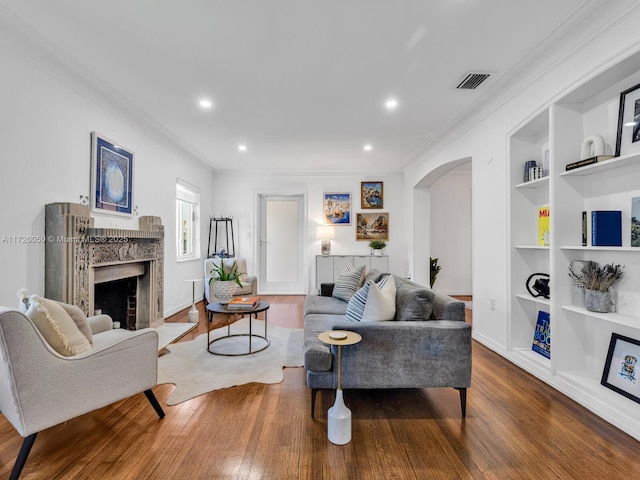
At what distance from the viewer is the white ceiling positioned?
2.15m

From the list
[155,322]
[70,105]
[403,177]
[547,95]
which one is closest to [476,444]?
[547,95]

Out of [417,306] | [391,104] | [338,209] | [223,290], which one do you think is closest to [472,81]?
[391,104]

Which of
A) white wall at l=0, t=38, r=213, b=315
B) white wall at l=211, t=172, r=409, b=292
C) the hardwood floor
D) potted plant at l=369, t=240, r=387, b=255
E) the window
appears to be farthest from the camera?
white wall at l=211, t=172, r=409, b=292

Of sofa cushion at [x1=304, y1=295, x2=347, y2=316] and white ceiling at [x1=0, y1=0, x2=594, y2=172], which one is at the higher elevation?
white ceiling at [x1=0, y1=0, x2=594, y2=172]

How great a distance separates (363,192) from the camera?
270 inches

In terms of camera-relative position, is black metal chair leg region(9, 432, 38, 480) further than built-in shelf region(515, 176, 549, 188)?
No

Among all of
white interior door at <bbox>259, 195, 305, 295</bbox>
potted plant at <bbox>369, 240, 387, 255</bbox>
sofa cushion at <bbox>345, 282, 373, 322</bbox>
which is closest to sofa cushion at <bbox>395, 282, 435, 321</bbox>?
sofa cushion at <bbox>345, 282, 373, 322</bbox>

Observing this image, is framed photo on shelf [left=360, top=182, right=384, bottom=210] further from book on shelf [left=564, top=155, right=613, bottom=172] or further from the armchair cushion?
the armchair cushion

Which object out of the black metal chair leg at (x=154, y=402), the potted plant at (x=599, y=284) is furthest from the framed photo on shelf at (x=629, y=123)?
the black metal chair leg at (x=154, y=402)

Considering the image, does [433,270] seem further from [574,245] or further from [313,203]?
A: [574,245]

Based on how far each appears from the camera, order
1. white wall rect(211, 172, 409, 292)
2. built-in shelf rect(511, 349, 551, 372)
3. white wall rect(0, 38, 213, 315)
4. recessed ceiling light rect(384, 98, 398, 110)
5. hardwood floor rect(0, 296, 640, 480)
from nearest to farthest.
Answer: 1. hardwood floor rect(0, 296, 640, 480)
2. white wall rect(0, 38, 213, 315)
3. built-in shelf rect(511, 349, 551, 372)
4. recessed ceiling light rect(384, 98, 398, 110)
5. white wall rect(211, 172, 409, 292)

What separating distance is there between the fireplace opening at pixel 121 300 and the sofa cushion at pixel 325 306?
2.22 meters

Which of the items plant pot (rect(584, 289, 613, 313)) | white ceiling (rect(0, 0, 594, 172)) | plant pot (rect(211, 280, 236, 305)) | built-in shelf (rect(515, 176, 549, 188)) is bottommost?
plant pot (rect(211, 280, 236, 305))

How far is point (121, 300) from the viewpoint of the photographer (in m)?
3.99
